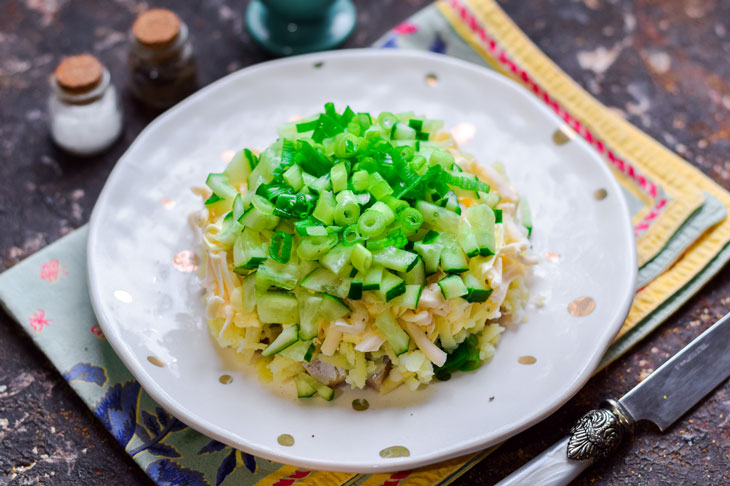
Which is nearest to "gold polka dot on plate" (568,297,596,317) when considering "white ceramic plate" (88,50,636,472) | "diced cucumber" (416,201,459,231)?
"white ceramic plate" (88,50,636,472)

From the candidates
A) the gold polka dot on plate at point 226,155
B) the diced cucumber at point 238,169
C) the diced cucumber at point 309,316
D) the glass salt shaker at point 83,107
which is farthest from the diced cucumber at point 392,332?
the glass salt shaker at point 83,107

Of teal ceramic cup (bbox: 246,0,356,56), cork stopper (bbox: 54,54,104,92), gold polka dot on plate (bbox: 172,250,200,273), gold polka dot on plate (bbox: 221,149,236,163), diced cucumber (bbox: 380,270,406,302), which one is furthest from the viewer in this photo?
teal ceramic cup (bbox: 246,0,356,56)

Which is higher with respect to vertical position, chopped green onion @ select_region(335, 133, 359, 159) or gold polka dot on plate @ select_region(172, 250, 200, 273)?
chopped green onion @ select_region(335, 133, 359, 159)

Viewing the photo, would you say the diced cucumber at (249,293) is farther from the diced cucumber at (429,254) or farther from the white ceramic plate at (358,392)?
the diced cucumber at (429,254)

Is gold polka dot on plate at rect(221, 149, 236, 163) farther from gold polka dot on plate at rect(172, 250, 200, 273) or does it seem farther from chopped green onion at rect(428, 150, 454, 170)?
chopped green onion at rect(428, 150, 454, 170)

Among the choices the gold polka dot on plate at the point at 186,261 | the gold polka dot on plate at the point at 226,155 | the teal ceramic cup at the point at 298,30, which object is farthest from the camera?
the teal ceramic cup at the point at 298,30

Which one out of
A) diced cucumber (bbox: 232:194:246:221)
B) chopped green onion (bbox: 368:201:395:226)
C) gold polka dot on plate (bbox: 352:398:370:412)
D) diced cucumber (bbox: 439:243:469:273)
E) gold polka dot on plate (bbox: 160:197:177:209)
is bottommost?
gold polka dot on plate (bbox: 352:398:370:412)

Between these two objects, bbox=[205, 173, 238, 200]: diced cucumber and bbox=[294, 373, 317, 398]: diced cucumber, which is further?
bbox=[205, 173, 238, 200]: diced cucumber
